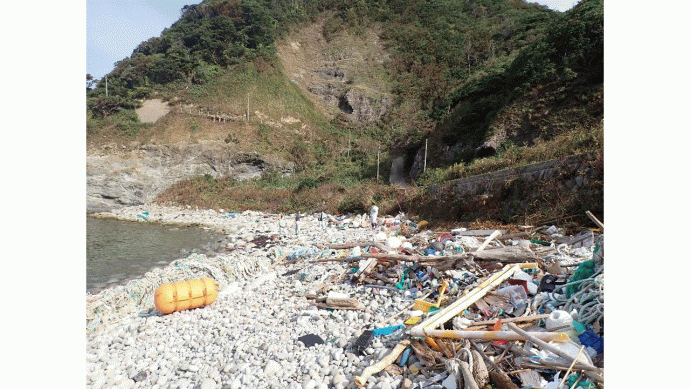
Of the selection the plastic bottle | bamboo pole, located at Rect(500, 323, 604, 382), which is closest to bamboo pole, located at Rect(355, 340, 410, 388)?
bamboo pole, located at Rect(500, 323, 604, 382)

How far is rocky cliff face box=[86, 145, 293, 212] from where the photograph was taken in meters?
26.6

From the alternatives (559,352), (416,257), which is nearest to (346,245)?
(416,257)

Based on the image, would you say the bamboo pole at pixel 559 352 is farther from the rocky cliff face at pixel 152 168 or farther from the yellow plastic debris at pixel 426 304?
the rocky cliff face at pixel 152 168

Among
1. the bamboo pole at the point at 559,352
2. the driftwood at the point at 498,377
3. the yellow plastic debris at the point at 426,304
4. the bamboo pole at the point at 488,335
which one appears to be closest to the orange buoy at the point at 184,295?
the yellow plastic debris at the point at 426,304

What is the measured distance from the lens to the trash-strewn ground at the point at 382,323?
9.39 ft

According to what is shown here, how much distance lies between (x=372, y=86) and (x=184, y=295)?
4693 cm

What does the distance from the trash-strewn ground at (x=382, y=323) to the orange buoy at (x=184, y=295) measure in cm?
15

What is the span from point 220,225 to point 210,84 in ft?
90.5

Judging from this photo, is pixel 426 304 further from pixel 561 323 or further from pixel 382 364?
pixel 561 323

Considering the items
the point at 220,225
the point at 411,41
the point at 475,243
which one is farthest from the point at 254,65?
the point at 475,243
